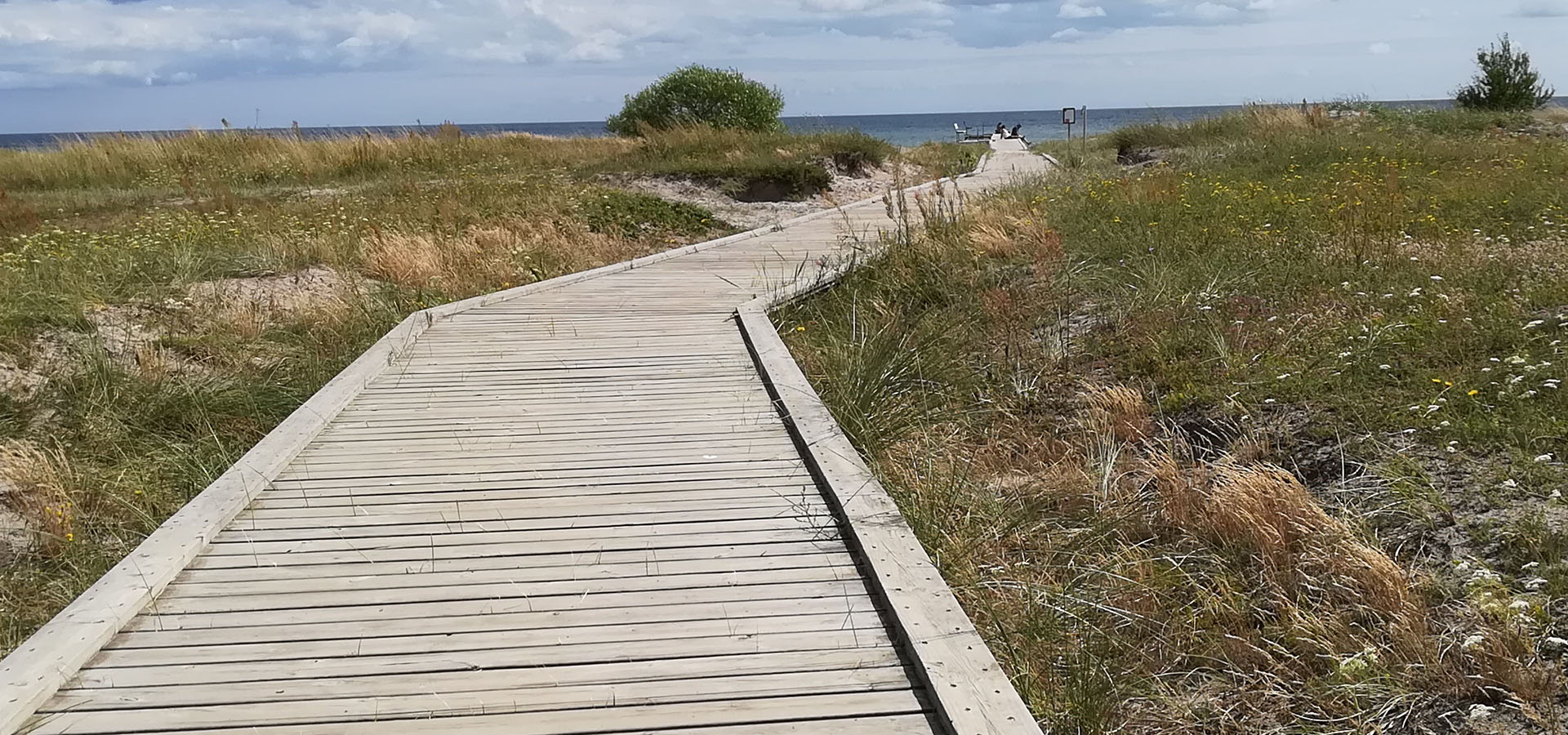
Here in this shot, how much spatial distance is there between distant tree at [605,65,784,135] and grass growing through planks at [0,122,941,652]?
4170 millimetres

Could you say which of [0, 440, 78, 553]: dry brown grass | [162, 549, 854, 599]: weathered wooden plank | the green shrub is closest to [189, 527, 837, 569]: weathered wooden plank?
[162, 549, 854, 599]: weathered wooden plank

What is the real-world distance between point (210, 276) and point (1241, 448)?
318 inches

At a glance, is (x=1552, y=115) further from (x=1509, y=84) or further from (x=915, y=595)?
(x=915, y=595)

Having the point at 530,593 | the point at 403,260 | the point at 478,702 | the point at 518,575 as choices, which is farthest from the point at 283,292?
the point at 478,702

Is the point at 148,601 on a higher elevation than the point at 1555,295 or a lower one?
lower

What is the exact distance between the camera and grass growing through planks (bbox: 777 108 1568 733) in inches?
121

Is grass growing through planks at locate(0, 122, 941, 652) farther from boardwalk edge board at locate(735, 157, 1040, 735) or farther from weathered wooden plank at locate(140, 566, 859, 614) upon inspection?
boardwalk edge board at locate(735, 157, 1040, 735)

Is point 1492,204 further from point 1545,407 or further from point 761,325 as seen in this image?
point 761,325

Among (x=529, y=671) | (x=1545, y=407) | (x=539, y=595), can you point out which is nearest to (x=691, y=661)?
(x=529, y=671)

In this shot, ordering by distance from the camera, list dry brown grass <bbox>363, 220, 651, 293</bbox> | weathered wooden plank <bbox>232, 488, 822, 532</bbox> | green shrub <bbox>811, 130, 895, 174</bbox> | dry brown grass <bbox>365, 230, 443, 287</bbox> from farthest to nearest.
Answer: green shrub <bbox>811, 130, 895, 174</bbox>, dry brown grass <bbox>363, 220, 651, 293</bbox>, dry brown grass <bbox>365, 230, 443, 287</bbox>, weathered wooden plank <bbox>232, 488, 822, 532</bbox>

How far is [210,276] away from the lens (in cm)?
885

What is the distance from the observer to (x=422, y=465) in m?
4.50

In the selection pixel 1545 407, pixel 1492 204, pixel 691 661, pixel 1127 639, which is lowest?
pixel 1127 639

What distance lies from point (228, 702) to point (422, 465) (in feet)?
6.22
